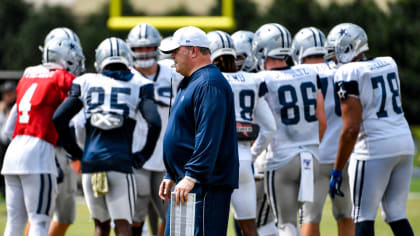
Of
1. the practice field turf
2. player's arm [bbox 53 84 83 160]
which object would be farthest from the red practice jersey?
the practice field turf

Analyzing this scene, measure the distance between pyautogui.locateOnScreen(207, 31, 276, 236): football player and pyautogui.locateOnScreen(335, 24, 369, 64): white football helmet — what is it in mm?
761

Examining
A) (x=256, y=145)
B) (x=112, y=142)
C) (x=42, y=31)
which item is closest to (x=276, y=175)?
(x=256, y=145)

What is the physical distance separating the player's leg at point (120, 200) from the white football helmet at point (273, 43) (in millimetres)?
1557

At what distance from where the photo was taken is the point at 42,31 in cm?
5341

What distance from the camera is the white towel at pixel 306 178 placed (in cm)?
607

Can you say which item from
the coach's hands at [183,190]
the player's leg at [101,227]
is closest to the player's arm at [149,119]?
the player's leg at [101,227]

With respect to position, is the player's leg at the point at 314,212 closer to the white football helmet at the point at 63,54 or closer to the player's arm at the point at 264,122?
the player's arm at the point at 264,122

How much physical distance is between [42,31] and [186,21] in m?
40.0

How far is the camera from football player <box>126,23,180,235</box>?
690 centimetres

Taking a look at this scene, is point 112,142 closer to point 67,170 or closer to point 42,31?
point 67,170

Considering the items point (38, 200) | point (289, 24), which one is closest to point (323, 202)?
point (38, 200)

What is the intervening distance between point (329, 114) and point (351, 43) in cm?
94

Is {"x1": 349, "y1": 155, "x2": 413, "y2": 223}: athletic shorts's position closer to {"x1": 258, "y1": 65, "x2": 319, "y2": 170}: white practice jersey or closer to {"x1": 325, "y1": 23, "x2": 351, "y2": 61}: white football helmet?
{"x1": 258, "y1": 65, "x2": 319, "y2": 170}: white practice jersey

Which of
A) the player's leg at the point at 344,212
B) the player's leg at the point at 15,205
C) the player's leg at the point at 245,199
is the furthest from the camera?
the player's leg at the point at 344,212
